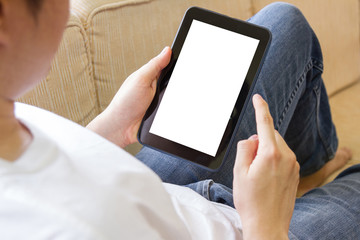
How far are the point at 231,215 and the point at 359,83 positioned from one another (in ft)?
2.68

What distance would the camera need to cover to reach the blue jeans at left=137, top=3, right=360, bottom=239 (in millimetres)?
661

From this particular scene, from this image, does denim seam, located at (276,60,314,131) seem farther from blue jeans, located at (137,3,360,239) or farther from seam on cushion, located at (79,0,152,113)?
seam on cushion, located at (79,0,152,113)

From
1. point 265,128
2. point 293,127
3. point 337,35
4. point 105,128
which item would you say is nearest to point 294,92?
point 293,127

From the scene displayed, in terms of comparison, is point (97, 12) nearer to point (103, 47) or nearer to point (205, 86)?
point (103, 47)

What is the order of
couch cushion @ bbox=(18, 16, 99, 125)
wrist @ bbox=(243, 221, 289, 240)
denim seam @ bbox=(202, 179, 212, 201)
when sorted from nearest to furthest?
1. wrist @ bbox=(243, 221, 289, 240)
2. denim seam @ bbox=(202, 179, 212, 201)
3. couch cushion @ bbox=(18, 16, 99, 125)

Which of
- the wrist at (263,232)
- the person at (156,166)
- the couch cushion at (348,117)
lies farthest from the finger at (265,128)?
the couch cushion at (348,117)

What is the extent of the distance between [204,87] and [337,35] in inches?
26.6

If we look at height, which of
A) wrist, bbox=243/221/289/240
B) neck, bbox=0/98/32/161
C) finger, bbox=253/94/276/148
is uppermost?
neck, bbox=0/98/32/161

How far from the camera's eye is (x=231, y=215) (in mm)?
623

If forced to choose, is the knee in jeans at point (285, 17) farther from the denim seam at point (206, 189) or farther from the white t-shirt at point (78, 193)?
the white t-shirt at point (78, 193)

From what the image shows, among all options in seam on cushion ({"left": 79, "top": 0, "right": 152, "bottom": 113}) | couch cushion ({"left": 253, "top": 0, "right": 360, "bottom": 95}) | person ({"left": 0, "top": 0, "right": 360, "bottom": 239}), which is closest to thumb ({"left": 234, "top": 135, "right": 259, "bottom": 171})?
person ({"left": 0, "top": 0, "right": 360, "bottom": 239})

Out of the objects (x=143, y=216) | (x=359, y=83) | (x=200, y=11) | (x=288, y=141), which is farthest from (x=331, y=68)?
(x=143, y=216)

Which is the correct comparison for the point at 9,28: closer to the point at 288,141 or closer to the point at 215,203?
the point at 215,203

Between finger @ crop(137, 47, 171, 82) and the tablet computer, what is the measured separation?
0.04 ft
